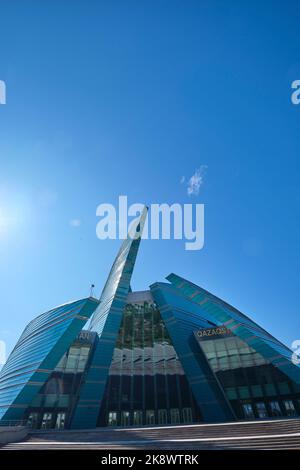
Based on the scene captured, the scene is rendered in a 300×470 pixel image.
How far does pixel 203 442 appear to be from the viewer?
1391cm

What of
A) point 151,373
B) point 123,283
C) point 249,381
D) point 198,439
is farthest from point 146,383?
point 198,439

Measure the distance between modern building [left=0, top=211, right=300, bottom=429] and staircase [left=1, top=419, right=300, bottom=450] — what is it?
6.69m

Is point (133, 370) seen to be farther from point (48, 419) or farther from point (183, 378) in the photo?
point (48, 419)

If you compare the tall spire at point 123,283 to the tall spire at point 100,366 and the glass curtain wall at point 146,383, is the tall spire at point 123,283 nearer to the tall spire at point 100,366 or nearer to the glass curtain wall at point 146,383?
the tall spire at point 100,366

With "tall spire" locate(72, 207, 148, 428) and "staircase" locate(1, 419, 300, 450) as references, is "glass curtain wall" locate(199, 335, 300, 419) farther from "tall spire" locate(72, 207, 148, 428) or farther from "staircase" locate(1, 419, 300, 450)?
"staircase" locate(1, 419, 300, 450)

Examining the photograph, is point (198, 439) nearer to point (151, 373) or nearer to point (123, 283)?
point (123, 283)

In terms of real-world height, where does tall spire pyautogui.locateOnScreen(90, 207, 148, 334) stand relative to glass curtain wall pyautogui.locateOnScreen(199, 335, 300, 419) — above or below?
above

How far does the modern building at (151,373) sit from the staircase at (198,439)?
6688 mm

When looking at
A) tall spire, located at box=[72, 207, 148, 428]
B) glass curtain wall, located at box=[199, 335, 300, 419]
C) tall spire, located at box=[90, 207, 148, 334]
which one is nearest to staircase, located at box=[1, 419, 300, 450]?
tall spire, located at box=[72, 207, 148, 428]

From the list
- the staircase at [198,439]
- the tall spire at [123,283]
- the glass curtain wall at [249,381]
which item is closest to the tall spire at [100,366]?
the tall spire at [123,283]

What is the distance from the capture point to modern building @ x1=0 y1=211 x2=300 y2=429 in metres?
26.6

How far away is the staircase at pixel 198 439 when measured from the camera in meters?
12.5

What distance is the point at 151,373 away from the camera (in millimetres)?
35719
